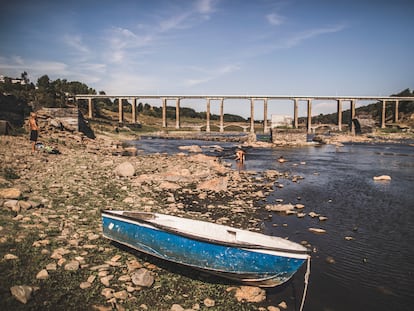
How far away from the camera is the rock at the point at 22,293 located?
5.30 meters

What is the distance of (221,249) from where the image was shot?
6.05 m

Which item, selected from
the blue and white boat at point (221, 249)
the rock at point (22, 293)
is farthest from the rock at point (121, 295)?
the rock at point (22, 293)

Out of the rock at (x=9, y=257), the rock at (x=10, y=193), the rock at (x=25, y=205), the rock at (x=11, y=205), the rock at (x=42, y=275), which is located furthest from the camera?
the rock at (x=10, y=193)

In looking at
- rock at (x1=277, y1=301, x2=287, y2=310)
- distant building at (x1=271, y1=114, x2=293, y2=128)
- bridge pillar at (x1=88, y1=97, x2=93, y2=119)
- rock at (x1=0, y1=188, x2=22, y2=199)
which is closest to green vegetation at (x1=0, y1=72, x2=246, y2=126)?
bridge pillar at (x1=88, y1=97, x2=93, y2=119)

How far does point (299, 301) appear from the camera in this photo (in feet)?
20.9

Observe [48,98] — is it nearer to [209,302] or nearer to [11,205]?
[11,205]

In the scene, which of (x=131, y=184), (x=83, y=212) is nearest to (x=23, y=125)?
(x=131, y=184)

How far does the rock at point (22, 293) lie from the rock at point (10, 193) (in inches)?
215

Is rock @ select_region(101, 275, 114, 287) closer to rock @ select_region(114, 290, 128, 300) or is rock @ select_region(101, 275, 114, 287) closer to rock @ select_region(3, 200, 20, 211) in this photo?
rock @ select_region(114, 290, 128, 300)

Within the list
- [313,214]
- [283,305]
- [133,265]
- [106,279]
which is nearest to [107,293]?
[106,279]

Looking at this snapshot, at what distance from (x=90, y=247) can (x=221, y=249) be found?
3.82m

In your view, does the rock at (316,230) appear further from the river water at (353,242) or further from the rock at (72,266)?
the rock at (72,266)

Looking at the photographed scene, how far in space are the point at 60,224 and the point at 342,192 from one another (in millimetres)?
15466

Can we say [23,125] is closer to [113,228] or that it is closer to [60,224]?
[60,224]
